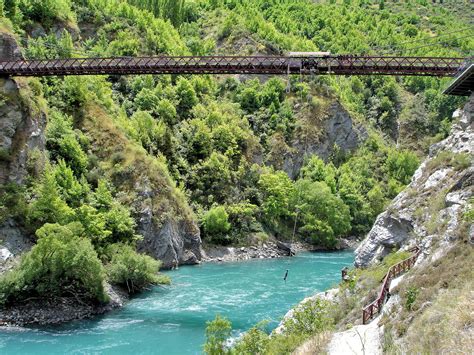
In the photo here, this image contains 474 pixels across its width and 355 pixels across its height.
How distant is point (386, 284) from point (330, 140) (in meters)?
61.5

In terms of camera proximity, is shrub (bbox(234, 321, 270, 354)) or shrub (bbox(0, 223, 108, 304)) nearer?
shrub (bbox(234, 321, 270, 354))

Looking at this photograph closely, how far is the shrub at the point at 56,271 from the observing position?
27734 millimetres

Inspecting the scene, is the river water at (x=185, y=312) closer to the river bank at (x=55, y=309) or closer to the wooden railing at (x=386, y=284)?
the river bank at (x=55, y=309)

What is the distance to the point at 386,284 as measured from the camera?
626 inches

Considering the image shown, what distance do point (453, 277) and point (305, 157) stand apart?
5940cm

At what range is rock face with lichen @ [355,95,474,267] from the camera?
17.6 m

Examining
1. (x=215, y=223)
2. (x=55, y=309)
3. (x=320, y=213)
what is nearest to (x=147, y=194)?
(x=215, y=223)

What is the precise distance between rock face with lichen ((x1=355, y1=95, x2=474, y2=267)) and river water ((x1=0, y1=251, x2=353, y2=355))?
647 centimetres

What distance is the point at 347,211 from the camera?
208 ft

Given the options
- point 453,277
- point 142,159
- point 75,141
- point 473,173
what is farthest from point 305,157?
point 453,277

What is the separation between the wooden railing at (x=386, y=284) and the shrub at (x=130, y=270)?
20314 mm

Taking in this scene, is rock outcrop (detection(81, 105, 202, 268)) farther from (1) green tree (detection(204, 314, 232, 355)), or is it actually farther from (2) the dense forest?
(1) green tree (detection(204, 314, 232, 355))

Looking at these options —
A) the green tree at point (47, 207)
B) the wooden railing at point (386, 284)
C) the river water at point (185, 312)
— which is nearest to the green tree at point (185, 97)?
the river water at point (185, 312)

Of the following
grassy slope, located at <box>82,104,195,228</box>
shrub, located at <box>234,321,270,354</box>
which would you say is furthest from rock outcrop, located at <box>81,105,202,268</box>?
shrub, located at <box>234,321,270,354</box>
